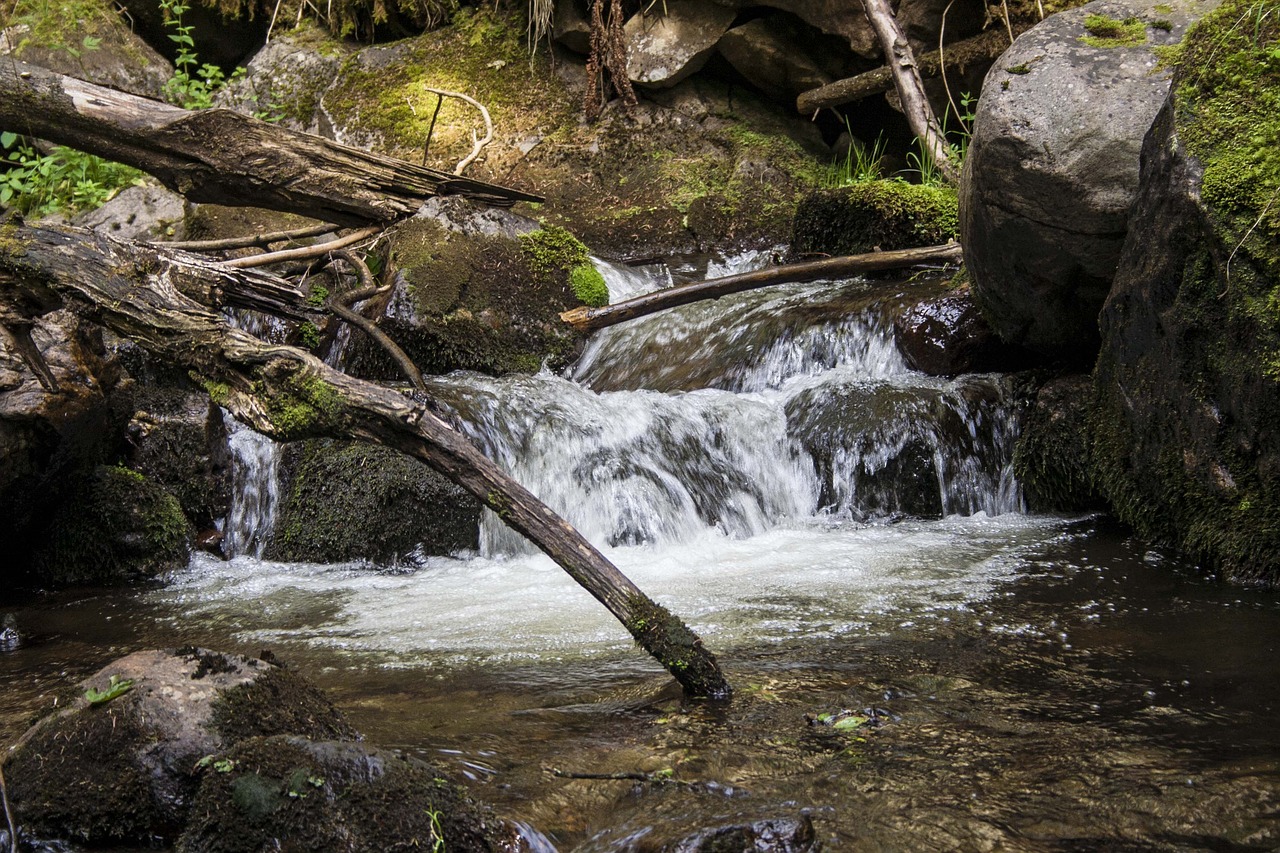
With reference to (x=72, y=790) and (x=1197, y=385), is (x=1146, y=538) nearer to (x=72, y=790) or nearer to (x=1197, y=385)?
(x=1197, y=385)

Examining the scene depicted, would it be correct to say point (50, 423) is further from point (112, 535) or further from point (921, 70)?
point (921, 70)

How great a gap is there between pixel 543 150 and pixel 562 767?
8158 mm

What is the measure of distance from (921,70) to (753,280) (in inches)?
133

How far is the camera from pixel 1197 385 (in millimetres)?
3926

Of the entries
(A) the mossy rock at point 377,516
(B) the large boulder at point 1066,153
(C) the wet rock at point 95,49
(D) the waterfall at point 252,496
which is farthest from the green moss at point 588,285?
(C) the wet rock at point 95,49

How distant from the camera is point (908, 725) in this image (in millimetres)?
2541

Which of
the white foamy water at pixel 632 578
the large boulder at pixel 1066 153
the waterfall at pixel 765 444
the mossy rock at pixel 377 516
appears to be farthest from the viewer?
the waterfall at pixel 765 444

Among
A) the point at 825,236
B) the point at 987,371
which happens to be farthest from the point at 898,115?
the point at 987,371

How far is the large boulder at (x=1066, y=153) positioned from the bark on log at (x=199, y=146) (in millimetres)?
3739

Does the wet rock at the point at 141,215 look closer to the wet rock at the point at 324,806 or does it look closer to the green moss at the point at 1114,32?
the green moss at the point at 1114,32

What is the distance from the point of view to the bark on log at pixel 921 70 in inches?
333

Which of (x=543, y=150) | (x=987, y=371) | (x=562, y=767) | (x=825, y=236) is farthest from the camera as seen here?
(x=543, y=150)

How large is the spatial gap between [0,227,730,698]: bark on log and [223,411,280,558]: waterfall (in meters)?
1.43

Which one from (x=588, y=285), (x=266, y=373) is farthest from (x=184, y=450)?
(x=588, y=285)
